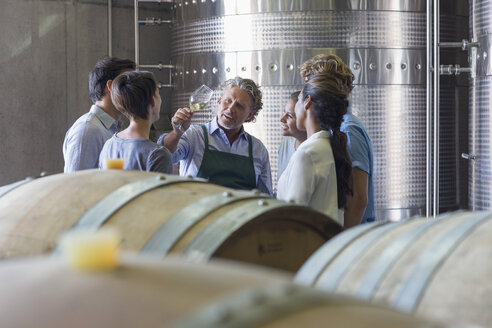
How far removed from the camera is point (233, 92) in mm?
4309

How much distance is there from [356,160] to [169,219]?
6.08 ft

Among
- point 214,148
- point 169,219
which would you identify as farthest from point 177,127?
point 169,219

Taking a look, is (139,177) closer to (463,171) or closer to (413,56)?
(413,56)

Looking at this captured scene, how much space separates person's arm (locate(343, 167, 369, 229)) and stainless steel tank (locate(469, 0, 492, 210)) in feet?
6.68

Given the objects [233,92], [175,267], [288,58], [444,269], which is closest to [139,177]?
[444,269]

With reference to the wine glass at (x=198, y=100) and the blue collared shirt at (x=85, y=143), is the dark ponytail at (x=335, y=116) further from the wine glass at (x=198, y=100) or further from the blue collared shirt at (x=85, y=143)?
the wine glass at (x=198, y=100)

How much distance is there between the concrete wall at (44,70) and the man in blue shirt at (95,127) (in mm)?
3371

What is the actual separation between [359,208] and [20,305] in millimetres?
2743

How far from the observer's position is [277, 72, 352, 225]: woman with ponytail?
3.02 m

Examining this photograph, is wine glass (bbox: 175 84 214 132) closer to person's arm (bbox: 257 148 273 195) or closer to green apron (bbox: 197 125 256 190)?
green apron (bbox: 197 125 256 190)

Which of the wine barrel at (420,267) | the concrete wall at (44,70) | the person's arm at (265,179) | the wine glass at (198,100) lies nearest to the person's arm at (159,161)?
the person's arm at (265,179)

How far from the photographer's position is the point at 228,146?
14.1 ft

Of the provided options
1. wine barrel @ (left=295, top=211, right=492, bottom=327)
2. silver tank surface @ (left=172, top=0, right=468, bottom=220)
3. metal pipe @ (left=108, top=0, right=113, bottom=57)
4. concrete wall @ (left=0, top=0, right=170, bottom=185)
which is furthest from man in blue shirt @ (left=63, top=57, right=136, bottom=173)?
metal pipe @ (left=108, top=0, right=113, bottom=57)

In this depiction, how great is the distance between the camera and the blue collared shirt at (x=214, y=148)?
423 cm
